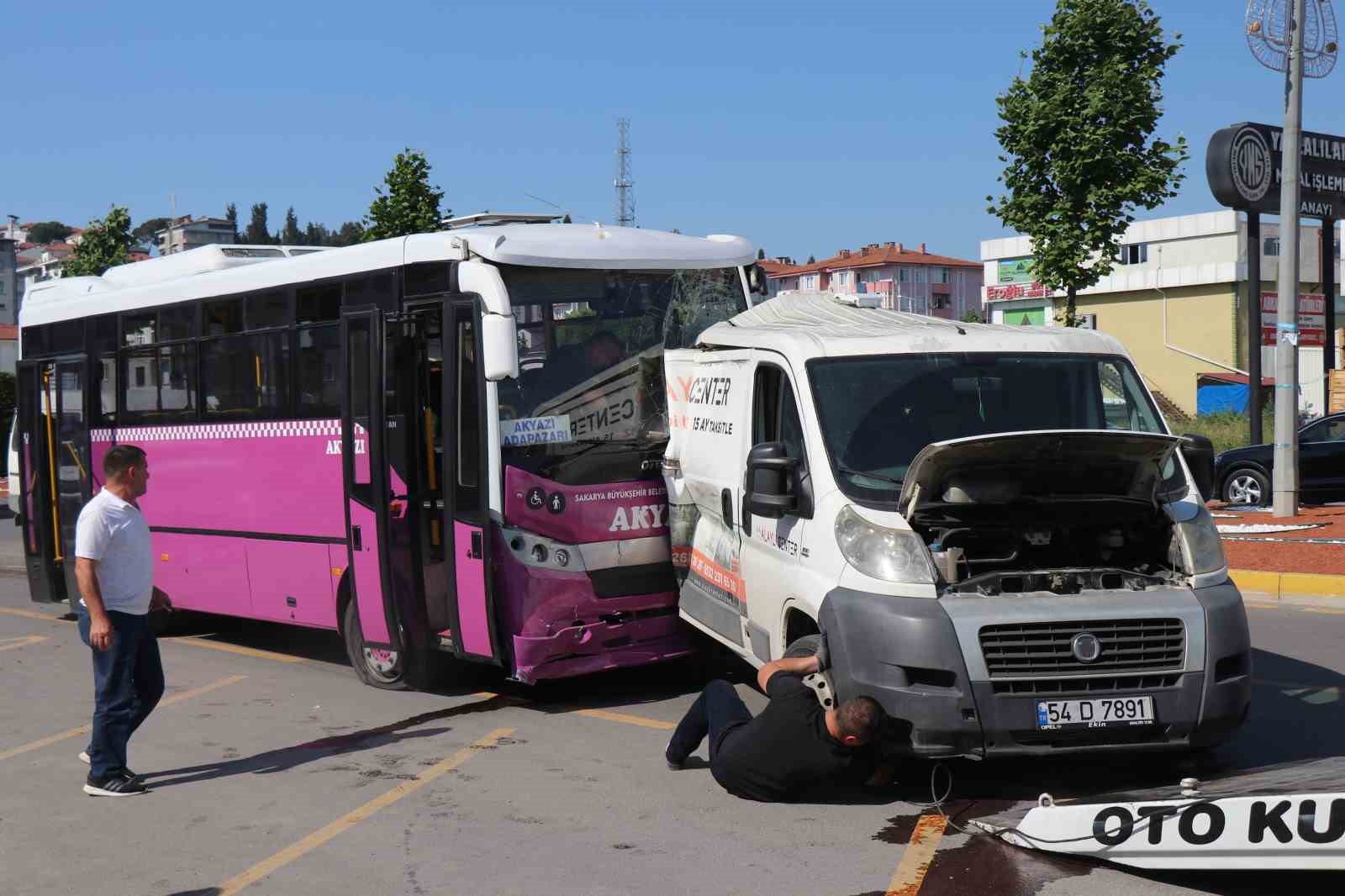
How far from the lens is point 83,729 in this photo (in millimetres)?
8625

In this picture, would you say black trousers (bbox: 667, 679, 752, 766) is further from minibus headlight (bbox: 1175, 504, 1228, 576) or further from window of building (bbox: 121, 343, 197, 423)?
window of building (bbox: 121, 343, 197, 423)

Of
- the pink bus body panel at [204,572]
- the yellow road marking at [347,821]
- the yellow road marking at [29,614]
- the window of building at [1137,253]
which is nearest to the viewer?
the yellow road marking at [347,821]

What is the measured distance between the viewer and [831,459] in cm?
696

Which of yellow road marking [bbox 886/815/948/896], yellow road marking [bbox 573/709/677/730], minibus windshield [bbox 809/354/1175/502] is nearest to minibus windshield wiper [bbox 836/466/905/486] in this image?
minibus windshield [bbox 809/354/1175/502]

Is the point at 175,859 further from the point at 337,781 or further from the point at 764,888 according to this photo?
the point at 764,888

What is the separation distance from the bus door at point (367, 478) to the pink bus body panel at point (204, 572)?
1.81 metres

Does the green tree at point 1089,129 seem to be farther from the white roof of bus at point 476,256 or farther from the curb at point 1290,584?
the white roof of bus at point 476,256

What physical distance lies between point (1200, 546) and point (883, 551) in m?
1.52

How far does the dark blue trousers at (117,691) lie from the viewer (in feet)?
22.6

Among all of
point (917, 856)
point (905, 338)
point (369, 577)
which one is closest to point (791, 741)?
point (917, 856)

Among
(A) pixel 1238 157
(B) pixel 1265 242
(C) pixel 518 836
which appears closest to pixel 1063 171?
(A) pixel 1238 157

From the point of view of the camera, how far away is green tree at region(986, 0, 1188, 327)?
68.1 ft

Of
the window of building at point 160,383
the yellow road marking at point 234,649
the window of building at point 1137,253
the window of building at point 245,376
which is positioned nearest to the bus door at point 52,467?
the window of building at point 160,383

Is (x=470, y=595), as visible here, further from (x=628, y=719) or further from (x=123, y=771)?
(x=123, y=771)
